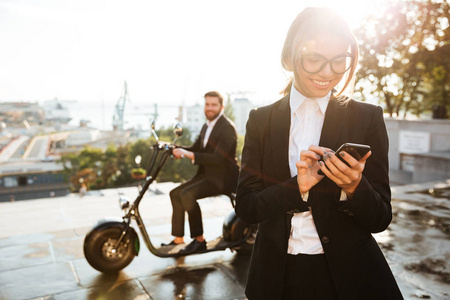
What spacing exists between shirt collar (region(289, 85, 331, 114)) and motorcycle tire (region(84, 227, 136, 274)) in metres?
2.93

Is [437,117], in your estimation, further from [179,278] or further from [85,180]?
[85,180]

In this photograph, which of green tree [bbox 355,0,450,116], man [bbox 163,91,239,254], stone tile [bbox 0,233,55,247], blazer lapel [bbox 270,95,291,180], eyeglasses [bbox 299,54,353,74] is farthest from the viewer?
green tree [bbox 355,0,450,116]

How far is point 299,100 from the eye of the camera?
143 cm

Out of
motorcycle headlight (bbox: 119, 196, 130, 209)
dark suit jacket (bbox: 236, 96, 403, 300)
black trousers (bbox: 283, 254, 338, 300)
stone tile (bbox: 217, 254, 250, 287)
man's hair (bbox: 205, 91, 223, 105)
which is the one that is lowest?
stone tile (bbox: 217, 254, 250, 287)

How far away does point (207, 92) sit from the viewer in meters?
4.46

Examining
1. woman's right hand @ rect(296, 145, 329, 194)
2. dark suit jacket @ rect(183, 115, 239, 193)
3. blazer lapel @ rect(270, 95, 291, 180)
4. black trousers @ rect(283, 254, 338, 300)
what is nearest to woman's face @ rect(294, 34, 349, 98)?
blazer lapel @ rect(270, 95, 291, 180)

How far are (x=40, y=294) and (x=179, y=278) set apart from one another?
126 centimetres

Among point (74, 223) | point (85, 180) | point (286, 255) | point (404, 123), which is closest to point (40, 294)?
point (286, 255)

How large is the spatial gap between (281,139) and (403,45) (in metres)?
17.7

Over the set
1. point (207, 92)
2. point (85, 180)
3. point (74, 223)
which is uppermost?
point (207, 92)

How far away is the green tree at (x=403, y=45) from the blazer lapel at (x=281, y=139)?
16.5 metres

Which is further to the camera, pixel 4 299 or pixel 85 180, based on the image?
pixel 85 180

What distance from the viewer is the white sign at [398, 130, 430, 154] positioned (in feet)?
45.1

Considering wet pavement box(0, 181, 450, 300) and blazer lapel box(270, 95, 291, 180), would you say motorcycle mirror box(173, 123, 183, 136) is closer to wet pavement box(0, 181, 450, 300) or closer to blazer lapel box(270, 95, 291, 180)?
wet pavement box(0, 181, 450, 300)
